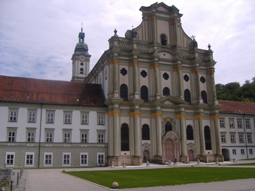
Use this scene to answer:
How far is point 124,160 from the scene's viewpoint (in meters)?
42.9

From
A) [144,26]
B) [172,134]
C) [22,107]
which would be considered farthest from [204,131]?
[22,107]

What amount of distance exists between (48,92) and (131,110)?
14.4 m

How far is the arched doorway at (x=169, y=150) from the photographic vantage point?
153 feet

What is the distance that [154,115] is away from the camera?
46344 mm

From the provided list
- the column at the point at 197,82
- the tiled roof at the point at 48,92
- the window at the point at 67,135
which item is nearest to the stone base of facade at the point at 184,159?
the column at the point at 197,82

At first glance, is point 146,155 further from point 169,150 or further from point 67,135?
point 67,135

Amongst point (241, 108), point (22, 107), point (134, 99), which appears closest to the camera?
point (22, 107)

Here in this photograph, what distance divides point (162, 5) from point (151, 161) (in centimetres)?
3026

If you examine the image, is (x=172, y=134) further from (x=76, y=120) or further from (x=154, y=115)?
(x=76, y=120)

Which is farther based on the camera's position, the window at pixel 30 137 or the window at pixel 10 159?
the window at pixel 30 137

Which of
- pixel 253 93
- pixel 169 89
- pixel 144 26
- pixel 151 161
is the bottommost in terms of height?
pixel 151 161

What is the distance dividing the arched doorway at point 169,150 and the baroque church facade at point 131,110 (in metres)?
0.17

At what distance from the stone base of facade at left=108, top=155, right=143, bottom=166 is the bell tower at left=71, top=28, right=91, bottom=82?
46.3 m

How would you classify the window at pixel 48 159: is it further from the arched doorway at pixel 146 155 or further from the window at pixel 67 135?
the arched doorway at pixel 146 155
